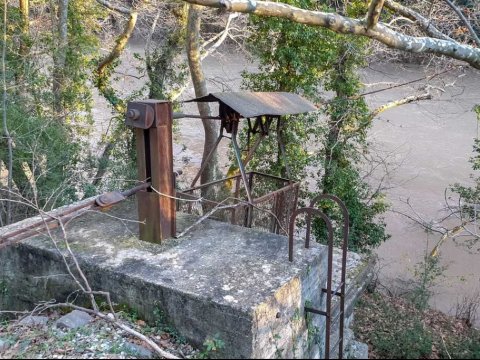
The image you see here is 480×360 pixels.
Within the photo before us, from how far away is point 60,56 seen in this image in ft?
36.3

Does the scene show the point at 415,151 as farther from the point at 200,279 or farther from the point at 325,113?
the point at 200,279

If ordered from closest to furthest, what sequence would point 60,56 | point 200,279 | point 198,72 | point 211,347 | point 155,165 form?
point 211,347
point 200,279
point 155,165
point 198,72
point 60,56

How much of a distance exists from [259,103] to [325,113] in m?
6.28

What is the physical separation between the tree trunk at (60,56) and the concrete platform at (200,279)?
7160 mm

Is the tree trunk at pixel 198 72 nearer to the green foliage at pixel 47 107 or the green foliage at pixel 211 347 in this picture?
the green foliage at pixel 47 107

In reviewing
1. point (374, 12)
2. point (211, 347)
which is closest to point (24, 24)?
point (374, 12)

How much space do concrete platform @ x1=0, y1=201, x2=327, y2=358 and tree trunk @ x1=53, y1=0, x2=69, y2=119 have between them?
7160 mm

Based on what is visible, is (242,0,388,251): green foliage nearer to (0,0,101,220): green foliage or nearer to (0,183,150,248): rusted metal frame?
(0,0,101,220): green foliage

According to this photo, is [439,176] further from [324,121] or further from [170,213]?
[170,213]

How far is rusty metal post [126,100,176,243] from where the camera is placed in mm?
4078

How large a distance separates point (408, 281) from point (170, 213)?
8.26 meters

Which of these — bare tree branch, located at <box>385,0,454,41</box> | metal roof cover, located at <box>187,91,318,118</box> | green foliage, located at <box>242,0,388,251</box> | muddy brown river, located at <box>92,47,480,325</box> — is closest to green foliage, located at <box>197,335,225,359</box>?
metal roof cover, located at <box>187,91,318,118</box>

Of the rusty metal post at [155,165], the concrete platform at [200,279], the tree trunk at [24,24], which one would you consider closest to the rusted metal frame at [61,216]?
the rusty metal post at [155,165]

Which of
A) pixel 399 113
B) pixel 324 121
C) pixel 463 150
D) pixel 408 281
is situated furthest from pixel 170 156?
pixel 399 113
